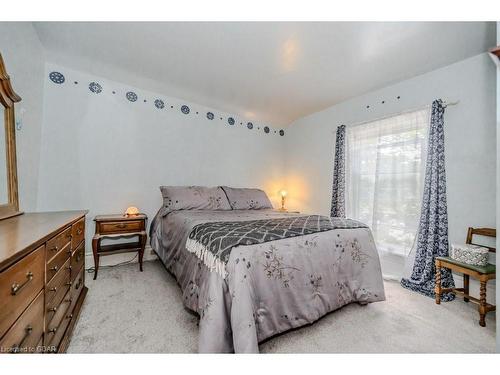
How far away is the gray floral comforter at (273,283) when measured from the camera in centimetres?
117

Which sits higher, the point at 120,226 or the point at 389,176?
the point at 389,176

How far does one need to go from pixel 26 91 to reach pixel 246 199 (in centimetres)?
244

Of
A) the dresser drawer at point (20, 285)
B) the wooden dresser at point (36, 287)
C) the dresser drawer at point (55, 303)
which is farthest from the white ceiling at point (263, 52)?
the dresser drawer at point (55, 303)

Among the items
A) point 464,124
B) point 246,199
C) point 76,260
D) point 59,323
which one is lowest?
point 59,323

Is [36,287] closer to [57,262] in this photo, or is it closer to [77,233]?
[57,262]

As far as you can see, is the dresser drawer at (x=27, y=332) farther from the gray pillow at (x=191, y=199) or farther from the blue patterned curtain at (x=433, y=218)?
the blue patterned curtain at (x=433, y=218)

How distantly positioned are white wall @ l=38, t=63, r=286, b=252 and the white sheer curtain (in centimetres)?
192

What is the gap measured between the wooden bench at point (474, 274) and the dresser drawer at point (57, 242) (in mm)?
2804

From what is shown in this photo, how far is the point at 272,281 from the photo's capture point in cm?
135

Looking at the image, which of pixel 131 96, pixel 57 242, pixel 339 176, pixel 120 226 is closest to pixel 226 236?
pixel 57 242

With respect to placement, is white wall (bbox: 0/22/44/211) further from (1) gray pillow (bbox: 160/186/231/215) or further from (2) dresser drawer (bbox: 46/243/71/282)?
(1) gray pillow (bbox: 160/186/231/215)

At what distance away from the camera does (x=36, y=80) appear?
6.58 feet

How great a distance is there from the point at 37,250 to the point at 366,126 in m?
3.25
